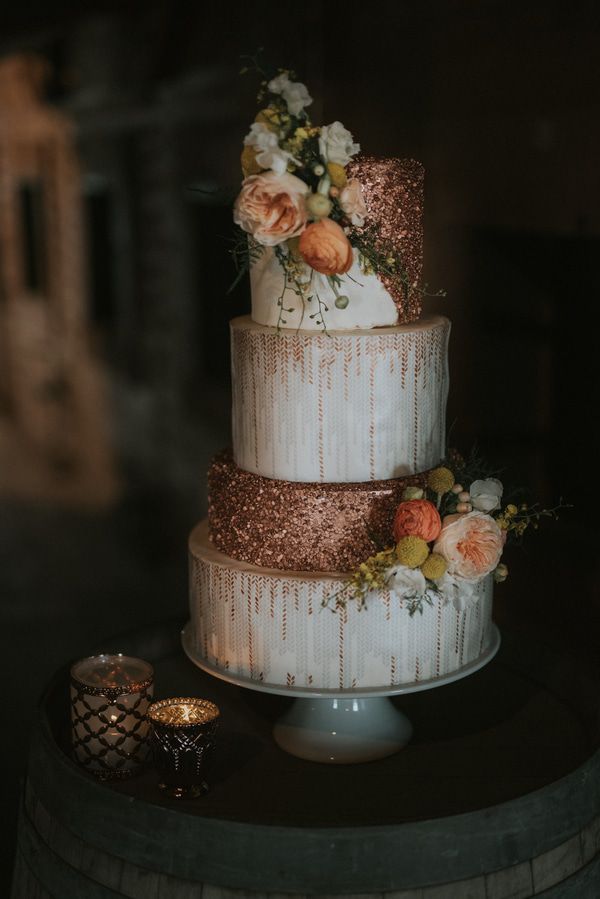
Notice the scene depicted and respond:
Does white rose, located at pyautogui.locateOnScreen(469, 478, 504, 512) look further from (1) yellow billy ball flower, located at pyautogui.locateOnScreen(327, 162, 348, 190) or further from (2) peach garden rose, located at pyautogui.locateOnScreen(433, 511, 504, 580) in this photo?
(1) yellow billy ball flower, located at pyautogui.locateOnScreen(327, 162, 348, 190)

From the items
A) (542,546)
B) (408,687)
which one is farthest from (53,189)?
(408,687)

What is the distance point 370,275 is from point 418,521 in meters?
0.40

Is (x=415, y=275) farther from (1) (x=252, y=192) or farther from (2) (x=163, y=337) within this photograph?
(2) (x=163, y=337)

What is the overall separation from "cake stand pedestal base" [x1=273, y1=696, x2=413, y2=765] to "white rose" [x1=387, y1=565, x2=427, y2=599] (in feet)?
0.92

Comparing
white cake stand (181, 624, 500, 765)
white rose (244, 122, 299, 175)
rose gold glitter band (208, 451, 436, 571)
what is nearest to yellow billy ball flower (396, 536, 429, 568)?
rose gold glitter band (208, 451, 436, 571)

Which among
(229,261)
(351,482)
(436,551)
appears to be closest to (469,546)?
(436,551)

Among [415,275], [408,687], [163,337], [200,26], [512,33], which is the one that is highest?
[200,26]

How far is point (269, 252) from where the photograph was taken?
1.88m

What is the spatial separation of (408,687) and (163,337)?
2458mm

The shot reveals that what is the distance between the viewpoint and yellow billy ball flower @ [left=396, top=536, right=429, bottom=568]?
178cm

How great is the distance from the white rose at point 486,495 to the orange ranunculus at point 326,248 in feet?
1.39

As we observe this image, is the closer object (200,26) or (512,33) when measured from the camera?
(512,33)

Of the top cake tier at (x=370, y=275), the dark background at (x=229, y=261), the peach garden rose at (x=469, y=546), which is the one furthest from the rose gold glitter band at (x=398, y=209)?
the peach garden rose at (x=469, y=546)

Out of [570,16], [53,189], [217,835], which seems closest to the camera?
[217,835]
